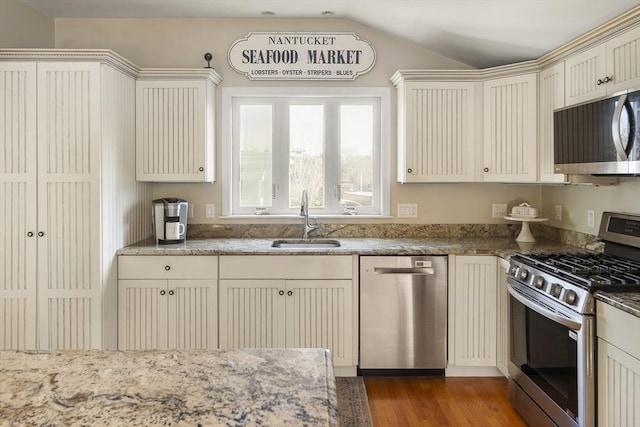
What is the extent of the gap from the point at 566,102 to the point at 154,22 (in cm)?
302

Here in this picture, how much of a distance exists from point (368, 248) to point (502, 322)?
984mm

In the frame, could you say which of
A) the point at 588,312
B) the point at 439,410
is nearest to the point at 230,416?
the point at 588,312

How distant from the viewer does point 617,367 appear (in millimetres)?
1805

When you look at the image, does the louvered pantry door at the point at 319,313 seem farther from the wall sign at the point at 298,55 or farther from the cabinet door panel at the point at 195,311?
the wall sign at the point at 298,55

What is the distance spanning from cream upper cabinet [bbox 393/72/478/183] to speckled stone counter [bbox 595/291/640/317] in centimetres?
156

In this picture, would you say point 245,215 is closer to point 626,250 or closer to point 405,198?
point 405,198

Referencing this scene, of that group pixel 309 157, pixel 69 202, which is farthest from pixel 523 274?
pixel 69 202

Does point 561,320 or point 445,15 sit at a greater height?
point 445,15

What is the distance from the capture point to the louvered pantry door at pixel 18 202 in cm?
280

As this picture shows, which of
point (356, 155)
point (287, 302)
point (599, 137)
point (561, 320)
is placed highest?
point (356, 155)

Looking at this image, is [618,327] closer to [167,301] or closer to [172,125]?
[167,301]

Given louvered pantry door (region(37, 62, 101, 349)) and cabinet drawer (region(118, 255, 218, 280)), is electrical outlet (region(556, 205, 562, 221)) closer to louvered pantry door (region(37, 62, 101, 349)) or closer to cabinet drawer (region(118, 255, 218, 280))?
cabinet drawer (region(118, 255, 218, 280))

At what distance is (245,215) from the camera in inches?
146

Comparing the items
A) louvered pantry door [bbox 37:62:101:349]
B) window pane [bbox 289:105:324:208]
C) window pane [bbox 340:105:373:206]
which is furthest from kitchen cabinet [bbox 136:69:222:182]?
window pane [bbox 340:105:373:206]
